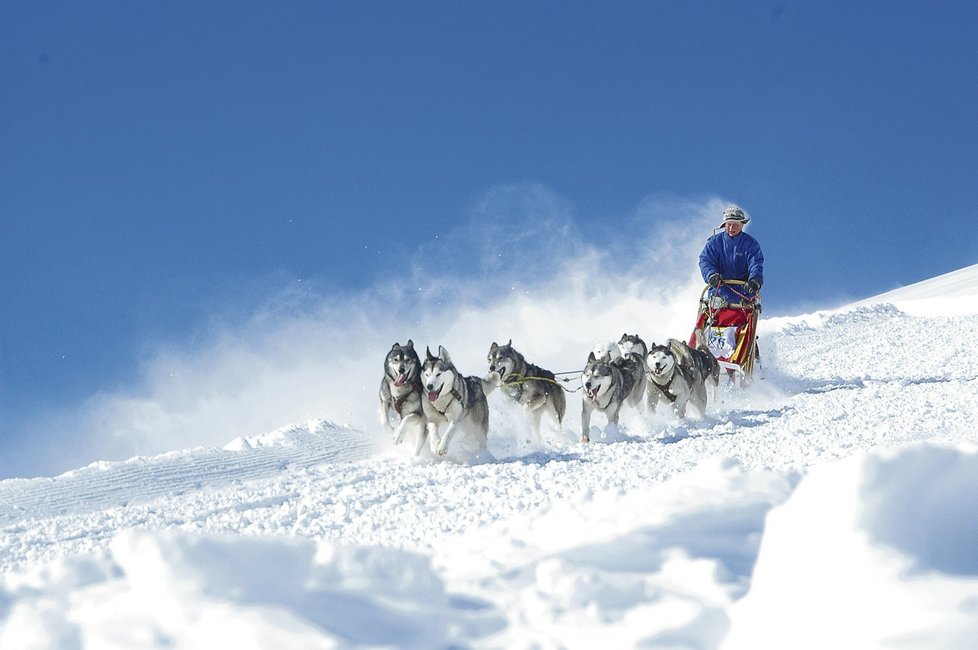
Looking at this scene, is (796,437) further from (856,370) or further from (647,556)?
(856,370)

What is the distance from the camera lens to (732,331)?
9.40 metres

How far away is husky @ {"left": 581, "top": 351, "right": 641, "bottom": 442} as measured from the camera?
270 inches

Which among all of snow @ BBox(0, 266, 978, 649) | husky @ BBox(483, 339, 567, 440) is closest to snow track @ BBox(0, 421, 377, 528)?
husky @ BBox(483, 339, 567, 440)

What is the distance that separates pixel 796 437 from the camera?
5594mm

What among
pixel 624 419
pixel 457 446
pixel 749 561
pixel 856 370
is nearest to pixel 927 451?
pixel 749 561

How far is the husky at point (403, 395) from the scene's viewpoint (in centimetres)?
636

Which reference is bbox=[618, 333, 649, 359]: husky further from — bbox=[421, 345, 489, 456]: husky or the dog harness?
bbox=[421, 345, 489, 456]: husky

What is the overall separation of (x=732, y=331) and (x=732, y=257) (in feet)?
2.80

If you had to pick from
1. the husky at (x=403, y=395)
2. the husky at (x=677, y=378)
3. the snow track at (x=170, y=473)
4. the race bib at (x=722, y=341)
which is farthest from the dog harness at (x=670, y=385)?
the snow track at (x=170, y=473)

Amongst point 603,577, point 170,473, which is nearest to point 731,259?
point 170,473

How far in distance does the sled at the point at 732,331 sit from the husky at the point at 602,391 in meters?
2.34

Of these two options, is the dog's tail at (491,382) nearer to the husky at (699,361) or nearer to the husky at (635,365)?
the husky at (635,365)

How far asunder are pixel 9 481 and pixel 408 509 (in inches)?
148

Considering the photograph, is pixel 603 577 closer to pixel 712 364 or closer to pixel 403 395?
pixel 403 395
